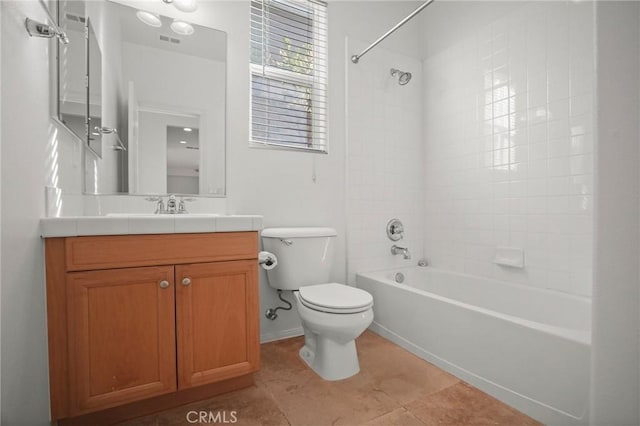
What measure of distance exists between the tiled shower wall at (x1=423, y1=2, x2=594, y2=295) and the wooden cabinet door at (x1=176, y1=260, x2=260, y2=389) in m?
1.70

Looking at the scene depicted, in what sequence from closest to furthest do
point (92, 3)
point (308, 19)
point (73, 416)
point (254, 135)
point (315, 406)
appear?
point (73, 416) < point (315, 406) < point (92, 3) < point (254, 135) < point (308, 19)

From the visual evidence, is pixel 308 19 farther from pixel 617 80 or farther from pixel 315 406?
pixel 315 406

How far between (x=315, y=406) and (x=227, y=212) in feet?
3.85

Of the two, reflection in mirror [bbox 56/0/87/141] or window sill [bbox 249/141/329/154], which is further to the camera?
window sill [bbox 249/141/329/154]

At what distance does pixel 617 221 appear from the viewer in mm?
632

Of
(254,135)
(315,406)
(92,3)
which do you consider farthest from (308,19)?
(315,406)

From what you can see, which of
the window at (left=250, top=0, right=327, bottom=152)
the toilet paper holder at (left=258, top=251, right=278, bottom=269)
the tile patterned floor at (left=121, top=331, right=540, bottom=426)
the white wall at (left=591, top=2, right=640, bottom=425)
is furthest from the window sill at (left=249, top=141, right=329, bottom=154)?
the white wall at (left=591, top=2, right=640, bottom=425)

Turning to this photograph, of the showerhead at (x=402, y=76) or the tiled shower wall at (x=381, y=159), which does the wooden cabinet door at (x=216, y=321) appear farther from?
the showerhead at (x=402, y=76)

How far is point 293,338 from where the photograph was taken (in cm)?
214

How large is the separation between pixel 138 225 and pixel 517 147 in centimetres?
221

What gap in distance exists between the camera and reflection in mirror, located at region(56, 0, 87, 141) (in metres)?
1.26

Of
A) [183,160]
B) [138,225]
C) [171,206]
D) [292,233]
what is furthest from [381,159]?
[138,225]

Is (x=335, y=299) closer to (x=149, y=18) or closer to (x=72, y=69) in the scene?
(x=72, y=69)
